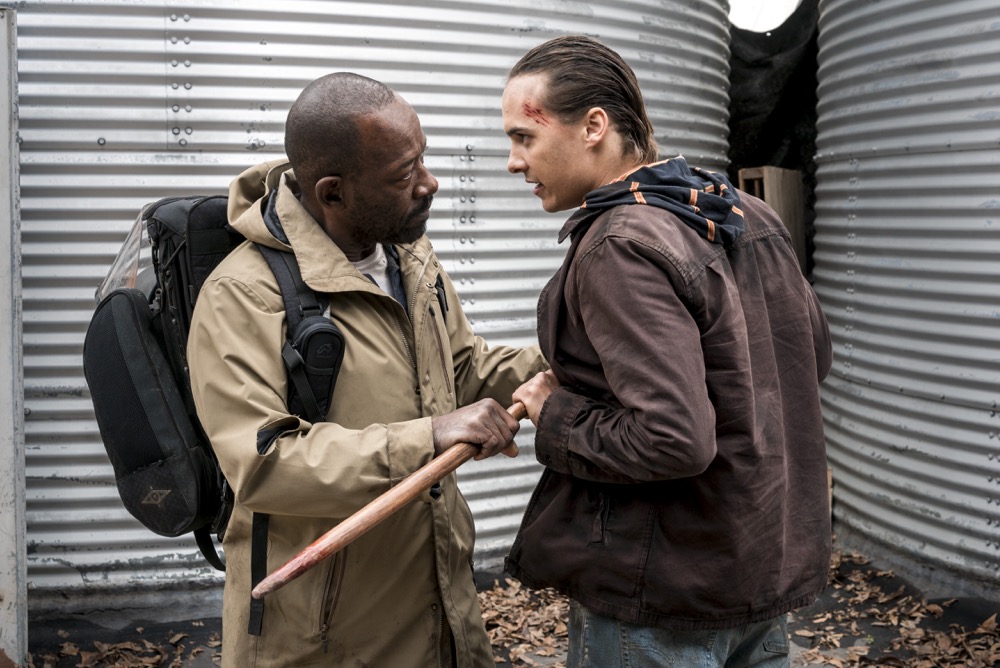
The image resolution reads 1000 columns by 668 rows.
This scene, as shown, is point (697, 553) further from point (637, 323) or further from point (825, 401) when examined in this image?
point (825, 401)

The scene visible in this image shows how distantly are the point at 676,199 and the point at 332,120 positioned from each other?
101 cm

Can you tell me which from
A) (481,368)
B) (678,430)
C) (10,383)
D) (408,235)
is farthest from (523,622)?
(678,430)

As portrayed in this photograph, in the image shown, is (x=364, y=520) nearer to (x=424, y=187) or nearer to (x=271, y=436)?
(x=271, y=436)

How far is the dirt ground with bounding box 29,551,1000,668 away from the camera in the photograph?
5348 millimetres

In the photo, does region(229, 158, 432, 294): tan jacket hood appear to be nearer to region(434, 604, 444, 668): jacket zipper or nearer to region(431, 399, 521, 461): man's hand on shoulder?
region(431, 399, 521, 461): man's hand on shoulder

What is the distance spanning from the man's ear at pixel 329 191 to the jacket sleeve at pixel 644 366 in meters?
0.87

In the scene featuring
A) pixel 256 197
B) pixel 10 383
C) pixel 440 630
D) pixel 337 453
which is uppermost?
pixel 256 197

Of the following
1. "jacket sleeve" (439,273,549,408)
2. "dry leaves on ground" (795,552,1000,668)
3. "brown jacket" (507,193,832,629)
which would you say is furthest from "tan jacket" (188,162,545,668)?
"dry leaves on ground" (795,552,1000,668)

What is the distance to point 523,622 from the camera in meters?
5.82

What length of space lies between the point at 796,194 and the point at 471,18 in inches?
154

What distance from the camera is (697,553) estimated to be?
240 centimetres

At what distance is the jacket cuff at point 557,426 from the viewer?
8.00ft

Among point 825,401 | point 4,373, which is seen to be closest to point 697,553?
point 4,373

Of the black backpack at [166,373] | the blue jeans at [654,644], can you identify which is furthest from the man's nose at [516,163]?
the blue jeans at [654,644]
